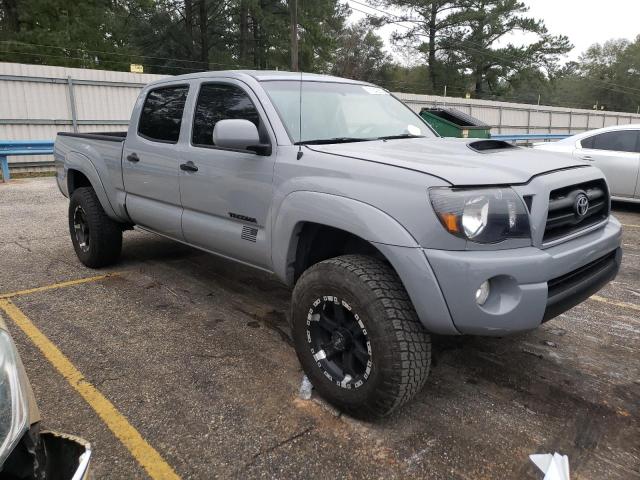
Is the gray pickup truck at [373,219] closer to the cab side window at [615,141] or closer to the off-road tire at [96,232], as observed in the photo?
the off-road tire at [96,232]

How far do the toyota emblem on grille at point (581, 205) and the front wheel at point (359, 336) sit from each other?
1.03 meters

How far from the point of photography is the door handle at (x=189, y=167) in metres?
3.73

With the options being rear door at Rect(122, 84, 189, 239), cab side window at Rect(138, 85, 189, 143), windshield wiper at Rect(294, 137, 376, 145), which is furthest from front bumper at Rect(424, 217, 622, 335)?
cab side window at Rect(138, 85, 189, 143)

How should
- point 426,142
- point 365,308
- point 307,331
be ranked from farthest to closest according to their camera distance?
point 426,142 < point 307,331 < point 365,308

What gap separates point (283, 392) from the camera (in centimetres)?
296

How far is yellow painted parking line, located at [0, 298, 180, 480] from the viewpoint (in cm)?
237

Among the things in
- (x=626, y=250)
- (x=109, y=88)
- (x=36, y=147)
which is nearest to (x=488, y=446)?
(x=626, y=250)

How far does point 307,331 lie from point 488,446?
109cm

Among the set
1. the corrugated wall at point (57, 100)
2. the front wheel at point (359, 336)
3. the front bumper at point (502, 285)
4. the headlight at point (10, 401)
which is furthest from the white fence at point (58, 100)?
the front bumper at point (502, 285)

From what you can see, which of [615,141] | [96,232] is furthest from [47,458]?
[615,141]

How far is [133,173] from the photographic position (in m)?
4.47

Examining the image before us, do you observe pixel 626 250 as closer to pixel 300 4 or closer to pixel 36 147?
pixel 36 147

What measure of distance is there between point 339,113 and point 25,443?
2751 mm

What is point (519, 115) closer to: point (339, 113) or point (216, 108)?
point (339, 113)
